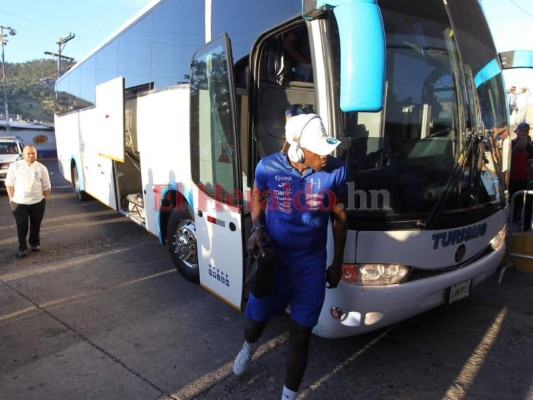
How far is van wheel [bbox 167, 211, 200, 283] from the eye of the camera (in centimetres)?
460

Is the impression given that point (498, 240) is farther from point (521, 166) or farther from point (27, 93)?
point (27, 93)

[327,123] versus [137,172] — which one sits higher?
[327,123]

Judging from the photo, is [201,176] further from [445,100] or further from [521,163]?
[521,163]

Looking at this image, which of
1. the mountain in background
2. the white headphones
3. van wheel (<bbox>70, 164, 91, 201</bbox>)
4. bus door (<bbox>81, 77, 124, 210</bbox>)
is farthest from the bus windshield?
the mountain in background

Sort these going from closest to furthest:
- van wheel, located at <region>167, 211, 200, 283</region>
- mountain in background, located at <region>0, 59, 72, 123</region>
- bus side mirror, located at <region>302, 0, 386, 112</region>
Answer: bus side mirror, located at <region>302, 0, 386, 112</region> < van wheel, located at <region>167, 211, 200, 283</region> < mountain in background, located at <region>0, 59, 72, 123</region>

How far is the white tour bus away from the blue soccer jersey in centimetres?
33

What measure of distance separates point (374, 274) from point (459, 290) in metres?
0.92

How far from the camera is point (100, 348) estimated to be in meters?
3.44

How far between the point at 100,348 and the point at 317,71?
2.81 meters

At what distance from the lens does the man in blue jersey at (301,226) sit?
7.91ft

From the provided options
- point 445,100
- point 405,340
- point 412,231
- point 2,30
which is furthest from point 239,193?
point 2,30

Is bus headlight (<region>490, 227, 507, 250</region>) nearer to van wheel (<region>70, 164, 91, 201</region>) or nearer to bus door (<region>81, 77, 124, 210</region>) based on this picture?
bus door (<region>81, 77, 124, 210</region>)

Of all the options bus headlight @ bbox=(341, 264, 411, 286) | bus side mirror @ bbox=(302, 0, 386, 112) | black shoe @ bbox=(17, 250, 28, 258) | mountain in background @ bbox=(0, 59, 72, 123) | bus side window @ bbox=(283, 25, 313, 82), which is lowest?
black shoe @ bbox=(17, 250, 28, 258)

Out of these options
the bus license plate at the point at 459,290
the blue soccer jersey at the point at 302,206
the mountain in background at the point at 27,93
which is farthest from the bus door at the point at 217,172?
the mountain in background at the point at 27,93
